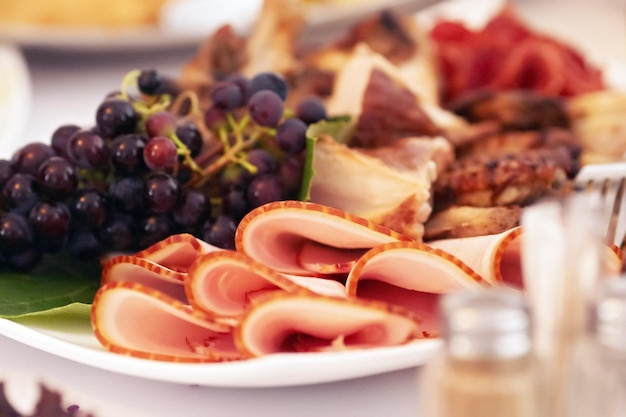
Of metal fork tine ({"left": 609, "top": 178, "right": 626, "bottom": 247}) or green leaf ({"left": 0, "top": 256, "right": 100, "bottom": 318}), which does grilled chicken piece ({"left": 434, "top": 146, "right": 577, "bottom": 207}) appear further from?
green leaf ({"left": 0, "top": 256, "right": 100, "bottom": 318})

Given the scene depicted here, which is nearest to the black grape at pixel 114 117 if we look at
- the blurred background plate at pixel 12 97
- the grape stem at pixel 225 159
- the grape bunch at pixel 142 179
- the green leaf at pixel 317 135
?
the grape bunch at pixel 142 179

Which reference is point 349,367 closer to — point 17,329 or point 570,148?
point 17,329

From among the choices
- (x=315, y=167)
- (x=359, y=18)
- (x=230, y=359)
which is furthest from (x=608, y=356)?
(x=359, y=18)

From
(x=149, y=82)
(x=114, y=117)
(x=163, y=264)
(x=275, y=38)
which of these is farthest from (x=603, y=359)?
(x=275, y=38)

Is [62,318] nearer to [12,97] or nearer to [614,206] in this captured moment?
[614,206]

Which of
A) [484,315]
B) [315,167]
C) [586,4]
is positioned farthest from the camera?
[586,4]

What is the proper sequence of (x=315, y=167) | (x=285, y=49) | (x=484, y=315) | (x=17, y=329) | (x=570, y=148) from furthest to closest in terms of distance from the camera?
1. (x=285, y=49)
2. (x=570, y=148)
3. (x=315, y=167)
4. (x=17, y=329)
5. (x=484, y=315)

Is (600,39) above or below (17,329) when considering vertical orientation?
above
